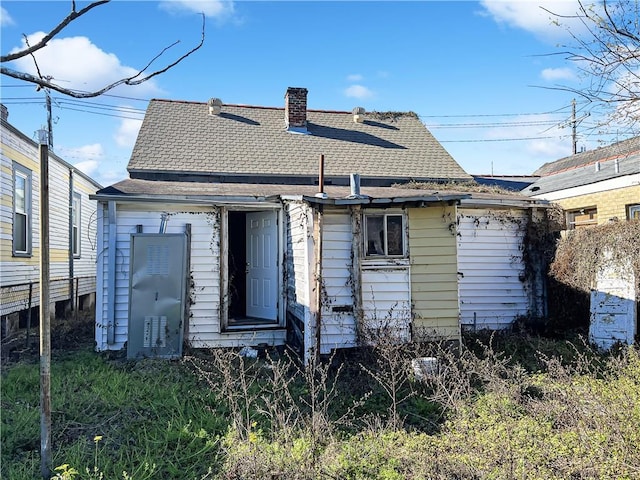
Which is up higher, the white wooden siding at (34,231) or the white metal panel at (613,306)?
the white wooden siding at (34,231)

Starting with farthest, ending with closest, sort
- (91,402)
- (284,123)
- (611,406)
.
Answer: (284,123) < (91,402) < (611,406)

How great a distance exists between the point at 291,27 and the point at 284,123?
488 centimetres

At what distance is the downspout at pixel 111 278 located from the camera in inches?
322

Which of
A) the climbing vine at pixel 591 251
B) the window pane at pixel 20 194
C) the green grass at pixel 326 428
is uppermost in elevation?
the window pane at pixel 20 194

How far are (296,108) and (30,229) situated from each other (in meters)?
7.71

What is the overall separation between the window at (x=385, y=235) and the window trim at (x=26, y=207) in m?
7.33

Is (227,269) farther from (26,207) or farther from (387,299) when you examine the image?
(26,207)

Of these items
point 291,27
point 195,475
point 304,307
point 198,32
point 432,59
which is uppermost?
point 291,27

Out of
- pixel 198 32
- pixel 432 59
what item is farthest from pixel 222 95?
pixel 198 32

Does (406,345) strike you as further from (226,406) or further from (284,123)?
(284,123)

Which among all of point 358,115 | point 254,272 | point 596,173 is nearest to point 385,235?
point 254,272

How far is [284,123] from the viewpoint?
14.1 meters

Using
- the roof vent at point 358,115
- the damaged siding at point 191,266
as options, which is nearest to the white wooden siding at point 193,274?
the damaged siding at point 191,266

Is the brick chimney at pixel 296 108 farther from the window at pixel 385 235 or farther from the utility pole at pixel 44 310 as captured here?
the utility pole at pixel 44 310
